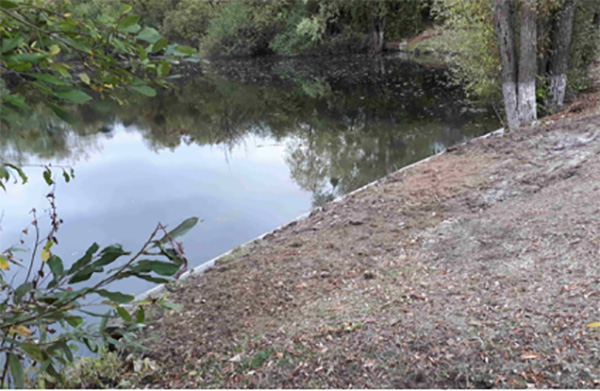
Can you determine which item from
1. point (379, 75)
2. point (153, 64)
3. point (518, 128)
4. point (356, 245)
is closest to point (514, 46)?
point (518, 128)

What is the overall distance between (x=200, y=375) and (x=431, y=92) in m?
15.5

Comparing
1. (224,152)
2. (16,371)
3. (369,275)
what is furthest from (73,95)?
(224,152)

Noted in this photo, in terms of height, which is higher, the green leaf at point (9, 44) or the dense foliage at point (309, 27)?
the dense foliage at point (309, 27)

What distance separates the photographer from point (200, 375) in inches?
129

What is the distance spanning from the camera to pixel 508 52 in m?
9.11

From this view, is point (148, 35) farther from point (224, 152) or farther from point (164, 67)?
point (224, 152)

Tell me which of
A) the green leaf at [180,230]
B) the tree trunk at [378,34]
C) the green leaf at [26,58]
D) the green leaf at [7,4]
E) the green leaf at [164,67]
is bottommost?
the green leaf at [180,230]

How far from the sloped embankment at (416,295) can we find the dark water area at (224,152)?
75.4 inches

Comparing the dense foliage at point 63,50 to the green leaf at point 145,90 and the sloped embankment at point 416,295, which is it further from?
the sloped embankment at point 416,295

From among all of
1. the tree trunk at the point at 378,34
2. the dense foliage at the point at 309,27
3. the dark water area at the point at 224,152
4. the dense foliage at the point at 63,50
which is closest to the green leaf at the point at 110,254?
the dense foliage at the point at 63,50

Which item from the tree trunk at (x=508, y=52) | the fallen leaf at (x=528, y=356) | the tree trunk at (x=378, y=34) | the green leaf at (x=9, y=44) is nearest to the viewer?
the green leaf at (x=9, y=44)

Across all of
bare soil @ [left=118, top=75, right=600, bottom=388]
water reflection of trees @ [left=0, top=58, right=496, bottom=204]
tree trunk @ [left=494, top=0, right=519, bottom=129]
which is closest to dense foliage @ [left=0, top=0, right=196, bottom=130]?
bare soil @ [left=118, top=75, right=600, bottom=388]

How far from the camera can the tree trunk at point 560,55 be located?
9578 mm

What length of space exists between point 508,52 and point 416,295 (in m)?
6.93
